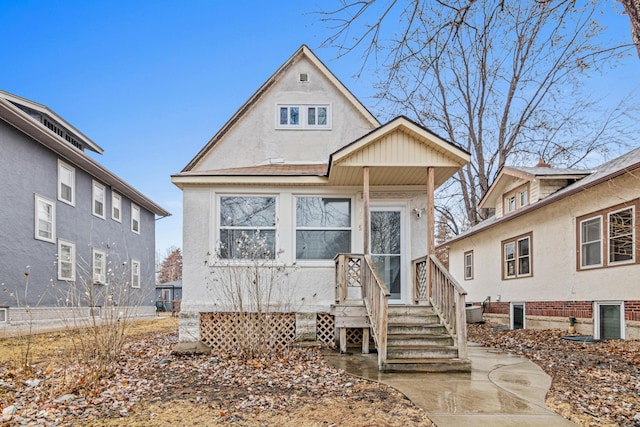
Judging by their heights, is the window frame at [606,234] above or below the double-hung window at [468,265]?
above

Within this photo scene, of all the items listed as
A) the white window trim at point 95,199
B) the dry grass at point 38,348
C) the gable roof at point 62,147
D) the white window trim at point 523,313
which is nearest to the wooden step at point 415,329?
the dry grass at point 38,348

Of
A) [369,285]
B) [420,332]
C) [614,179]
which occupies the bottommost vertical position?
[420,332]

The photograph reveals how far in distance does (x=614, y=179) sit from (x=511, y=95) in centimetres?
1398

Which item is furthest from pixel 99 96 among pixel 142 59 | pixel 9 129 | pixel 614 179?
pixel 614 179

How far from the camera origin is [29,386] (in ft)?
19.0

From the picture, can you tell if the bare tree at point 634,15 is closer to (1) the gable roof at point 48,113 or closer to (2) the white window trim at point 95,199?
(1) the gable roof at point 48,113

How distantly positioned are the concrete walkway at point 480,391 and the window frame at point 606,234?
3581 millimetres

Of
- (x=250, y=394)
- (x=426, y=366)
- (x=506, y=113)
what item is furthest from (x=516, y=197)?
(x=250, y=394)

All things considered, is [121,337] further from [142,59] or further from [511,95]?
[511,95]

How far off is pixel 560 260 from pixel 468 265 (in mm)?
7765

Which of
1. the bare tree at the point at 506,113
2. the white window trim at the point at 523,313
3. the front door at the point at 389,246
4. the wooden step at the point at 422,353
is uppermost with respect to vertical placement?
the bare tree at the point at 506,113

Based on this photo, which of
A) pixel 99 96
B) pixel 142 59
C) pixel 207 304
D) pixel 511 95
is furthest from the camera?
pixel 511 95

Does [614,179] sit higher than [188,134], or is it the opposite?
[188,134]

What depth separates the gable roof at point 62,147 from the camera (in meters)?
11.6
